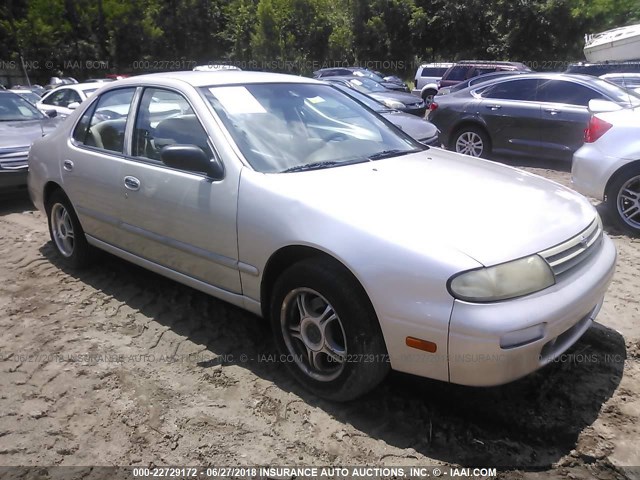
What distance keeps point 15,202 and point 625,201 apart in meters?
7.48

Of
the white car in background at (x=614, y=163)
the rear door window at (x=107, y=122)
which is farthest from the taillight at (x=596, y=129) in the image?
the rear door window at (x=107, y=122)

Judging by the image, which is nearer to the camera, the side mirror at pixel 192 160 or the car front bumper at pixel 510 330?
the car front bumper at pixel 510 330

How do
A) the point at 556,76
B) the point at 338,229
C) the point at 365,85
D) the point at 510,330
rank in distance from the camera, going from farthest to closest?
the point at 365,85
the point at 556,76
the point at 338,229
the point at 510,330

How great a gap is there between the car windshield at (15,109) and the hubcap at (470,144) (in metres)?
6.73

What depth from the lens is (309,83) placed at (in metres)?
4.09

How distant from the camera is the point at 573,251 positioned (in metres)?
2.72

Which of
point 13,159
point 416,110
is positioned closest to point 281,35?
point 416,110

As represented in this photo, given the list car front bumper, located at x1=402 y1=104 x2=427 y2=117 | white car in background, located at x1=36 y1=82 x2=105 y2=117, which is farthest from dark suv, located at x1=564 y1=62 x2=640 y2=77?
white car in background, located at x1=36 y1=82 x2=105 y2=117

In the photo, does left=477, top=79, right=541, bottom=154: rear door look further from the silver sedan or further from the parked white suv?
the parked white suv

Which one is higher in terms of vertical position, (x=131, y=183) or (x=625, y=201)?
(x=131, y=183)

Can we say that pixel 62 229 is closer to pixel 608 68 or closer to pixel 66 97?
pixel 66 97

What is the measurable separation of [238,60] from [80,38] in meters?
11.8

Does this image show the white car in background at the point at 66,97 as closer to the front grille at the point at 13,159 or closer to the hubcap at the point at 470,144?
the front grille at the point at 13,159

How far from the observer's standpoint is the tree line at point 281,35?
3647 centimetres
